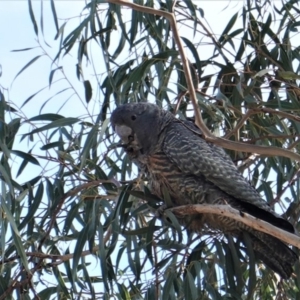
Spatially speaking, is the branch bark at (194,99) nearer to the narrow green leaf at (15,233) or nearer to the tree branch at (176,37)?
the tree branch at (176,37)

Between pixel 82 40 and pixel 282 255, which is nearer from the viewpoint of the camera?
pixel 282 255

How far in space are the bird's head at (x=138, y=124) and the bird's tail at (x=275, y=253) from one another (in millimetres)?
616

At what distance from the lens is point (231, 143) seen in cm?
294

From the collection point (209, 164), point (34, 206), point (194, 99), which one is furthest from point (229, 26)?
point (194, 99)

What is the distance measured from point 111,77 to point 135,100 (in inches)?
7.6

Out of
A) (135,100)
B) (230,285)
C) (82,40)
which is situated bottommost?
(230,285)

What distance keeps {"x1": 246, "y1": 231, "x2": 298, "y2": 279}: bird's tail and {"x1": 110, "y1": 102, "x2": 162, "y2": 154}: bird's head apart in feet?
2.02

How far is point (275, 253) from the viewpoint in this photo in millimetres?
3771

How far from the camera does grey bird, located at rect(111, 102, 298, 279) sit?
3768 millimetres

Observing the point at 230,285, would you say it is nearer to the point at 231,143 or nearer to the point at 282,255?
the point at 282,255

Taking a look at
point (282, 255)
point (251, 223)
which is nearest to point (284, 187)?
point (282, 255)

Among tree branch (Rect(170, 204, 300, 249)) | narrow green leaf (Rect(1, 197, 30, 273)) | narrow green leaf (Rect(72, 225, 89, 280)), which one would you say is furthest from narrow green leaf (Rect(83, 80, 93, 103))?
tree branch (Rect(170, 204, 300, 249))

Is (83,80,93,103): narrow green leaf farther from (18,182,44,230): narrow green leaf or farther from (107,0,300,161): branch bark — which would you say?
(107,0,300,161): branch bark

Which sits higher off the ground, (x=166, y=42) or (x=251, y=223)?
(x=166, y=42)
